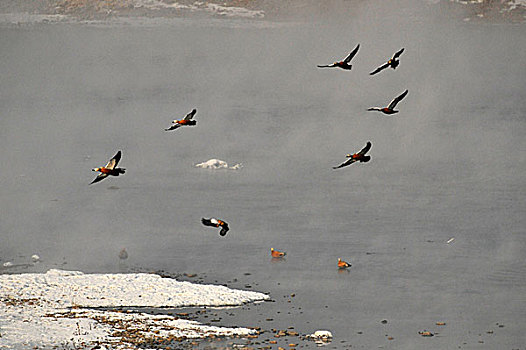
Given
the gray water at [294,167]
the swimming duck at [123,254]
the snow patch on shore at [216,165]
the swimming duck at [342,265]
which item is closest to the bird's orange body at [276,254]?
the gray water at [294,167]

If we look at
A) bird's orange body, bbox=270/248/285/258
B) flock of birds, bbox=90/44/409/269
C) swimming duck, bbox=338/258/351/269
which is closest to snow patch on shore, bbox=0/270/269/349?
flock of birds, bbox=90/44/409/269

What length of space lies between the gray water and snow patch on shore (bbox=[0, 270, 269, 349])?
2.37 m

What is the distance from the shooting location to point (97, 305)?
45719mm

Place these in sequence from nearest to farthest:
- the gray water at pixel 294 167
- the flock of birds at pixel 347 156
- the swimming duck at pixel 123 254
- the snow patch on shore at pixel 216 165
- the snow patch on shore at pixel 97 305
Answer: the flock of birds at pixel 347 156 < the snow patch on shore at pixel 97 305 < the gray water at pixel 294 167 < the swimming duck at pixel 123 254 < the snow patch on shore at pixel 216 165

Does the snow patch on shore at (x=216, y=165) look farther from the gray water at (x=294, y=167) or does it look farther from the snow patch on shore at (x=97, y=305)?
the snow patch on shore at (x=97, y=305)

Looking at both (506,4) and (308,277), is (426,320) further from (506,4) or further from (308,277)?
(506,4)

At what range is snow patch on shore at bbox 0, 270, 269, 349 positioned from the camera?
40344 mm

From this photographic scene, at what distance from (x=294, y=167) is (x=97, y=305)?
52.5 m

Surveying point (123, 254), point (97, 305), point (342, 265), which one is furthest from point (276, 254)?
point (97, 305)

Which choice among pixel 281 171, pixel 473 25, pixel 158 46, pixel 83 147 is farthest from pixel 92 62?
pixel 281 171

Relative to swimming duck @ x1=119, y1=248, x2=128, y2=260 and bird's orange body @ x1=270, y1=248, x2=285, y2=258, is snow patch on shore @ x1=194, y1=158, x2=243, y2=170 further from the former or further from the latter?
swimming duck @ x1=119, y1=248, x2=128, y2=260

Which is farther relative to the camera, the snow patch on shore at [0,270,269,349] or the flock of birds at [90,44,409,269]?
the snow patch on shore at [0,270,269,349]

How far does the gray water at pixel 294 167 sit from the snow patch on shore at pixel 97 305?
2.37m

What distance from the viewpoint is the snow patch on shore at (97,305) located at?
4034 centimetres
